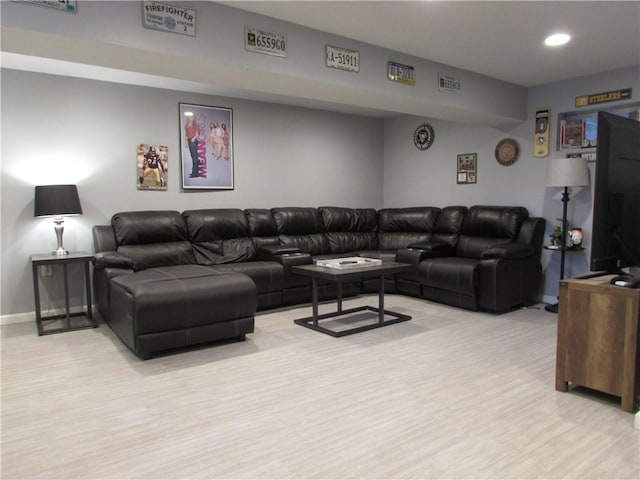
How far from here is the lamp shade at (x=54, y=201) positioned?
3908 mm

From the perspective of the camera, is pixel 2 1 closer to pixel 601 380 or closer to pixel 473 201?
pixel 601 380

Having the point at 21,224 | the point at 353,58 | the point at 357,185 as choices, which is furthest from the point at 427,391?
the point at 357,185

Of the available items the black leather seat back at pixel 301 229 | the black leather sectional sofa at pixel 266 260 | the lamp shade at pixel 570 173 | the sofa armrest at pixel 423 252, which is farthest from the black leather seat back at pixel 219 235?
the lamp shade at pixel 570 173

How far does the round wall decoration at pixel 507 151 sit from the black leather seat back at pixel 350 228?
1843 mm

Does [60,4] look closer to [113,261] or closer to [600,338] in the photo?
[113,261]

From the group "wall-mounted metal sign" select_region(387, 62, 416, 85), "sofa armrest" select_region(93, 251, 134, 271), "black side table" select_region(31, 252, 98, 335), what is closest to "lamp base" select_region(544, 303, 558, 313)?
"wall-mounted metal sign" select_region(387, 62, 416, 85)

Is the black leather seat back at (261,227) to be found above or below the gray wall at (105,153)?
below

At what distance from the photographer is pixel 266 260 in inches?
190

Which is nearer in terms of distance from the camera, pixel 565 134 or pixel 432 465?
pixel 432 465

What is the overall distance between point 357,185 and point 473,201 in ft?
5.79

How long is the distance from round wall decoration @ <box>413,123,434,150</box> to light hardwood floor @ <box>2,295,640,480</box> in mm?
3370

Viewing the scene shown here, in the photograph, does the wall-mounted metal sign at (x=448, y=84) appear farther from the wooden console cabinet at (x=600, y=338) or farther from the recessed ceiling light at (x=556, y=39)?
the wooden console cabinet at (x=600, y=338)

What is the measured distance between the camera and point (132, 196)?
4.72 meters

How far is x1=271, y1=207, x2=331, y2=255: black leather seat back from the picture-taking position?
5375 millimetres
